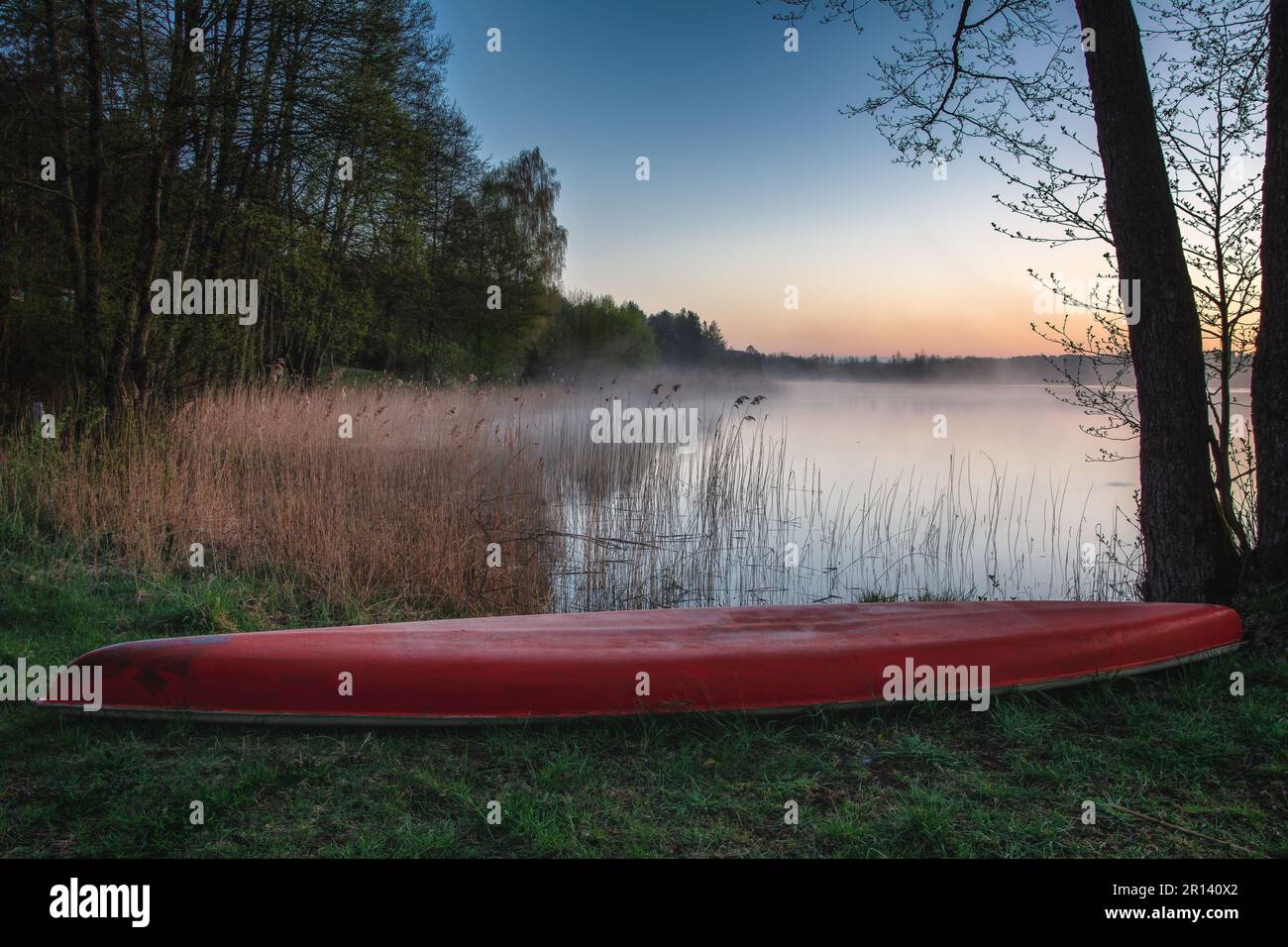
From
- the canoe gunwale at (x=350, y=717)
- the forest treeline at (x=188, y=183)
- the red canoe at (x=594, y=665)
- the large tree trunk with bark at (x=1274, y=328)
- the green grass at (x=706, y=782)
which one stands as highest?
the forest treeline at (x=188, y=183)

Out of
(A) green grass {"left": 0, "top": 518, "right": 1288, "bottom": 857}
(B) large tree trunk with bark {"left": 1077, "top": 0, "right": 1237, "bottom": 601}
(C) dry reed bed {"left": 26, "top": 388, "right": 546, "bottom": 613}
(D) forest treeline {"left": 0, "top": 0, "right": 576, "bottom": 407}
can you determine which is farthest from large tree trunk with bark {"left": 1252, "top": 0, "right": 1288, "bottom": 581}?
(D) forest treeline {"left": 0, "top": 0, "right": 576, "bottom": 407}

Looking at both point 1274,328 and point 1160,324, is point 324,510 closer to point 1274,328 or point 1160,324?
point 1160,324

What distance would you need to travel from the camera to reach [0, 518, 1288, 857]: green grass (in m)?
Result: 2.29

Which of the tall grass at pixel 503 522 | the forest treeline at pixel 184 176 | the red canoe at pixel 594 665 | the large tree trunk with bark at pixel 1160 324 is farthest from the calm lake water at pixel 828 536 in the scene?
the forest treeline at pixel 184 176

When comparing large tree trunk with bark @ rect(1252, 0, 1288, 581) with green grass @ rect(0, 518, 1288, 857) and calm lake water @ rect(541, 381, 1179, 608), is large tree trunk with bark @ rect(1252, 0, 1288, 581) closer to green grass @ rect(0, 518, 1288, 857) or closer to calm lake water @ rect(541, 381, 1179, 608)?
green grass @ rect(0, 518, 1288, 857)

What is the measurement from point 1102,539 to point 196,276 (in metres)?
10.0

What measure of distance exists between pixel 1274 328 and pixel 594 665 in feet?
10.6

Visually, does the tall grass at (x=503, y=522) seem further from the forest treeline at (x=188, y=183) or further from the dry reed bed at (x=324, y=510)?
the forest treeline at (x=188, y=183)

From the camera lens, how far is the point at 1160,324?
151 inches

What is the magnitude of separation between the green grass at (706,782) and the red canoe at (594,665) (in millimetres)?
79

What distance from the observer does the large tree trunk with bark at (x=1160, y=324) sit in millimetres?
3832

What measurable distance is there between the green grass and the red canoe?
0.08 m

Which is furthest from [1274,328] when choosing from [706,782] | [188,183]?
[188,183]
